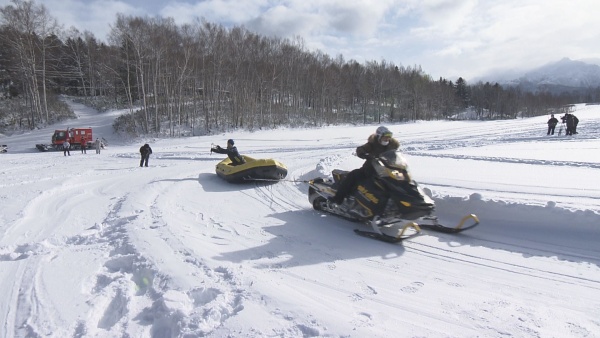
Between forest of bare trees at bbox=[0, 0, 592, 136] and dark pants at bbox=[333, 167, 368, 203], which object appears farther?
forest of bare trees at bbox=[0, 0, 592, 136]

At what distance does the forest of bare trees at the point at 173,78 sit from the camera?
3147 centimetres

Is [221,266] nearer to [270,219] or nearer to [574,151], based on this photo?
[270,219]

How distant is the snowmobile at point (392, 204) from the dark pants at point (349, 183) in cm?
8

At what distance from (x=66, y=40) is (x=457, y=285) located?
5509 cm

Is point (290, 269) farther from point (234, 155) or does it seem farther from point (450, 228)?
point (234, 155)

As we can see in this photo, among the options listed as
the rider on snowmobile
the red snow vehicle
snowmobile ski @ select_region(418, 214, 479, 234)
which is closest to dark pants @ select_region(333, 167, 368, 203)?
the rider on snowmobile

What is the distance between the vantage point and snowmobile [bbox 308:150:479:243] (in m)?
4.80

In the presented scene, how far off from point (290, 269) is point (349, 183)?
205 centimetres

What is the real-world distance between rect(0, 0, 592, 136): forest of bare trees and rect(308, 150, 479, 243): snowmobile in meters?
28.0

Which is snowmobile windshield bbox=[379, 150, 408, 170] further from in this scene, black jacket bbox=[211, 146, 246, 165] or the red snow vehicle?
the red snow vehicle

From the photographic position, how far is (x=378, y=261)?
169 inches

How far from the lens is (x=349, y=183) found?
5688 mm

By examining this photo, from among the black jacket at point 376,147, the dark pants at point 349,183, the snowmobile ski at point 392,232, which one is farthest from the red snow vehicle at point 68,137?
the snowmobile ski at point 392,232

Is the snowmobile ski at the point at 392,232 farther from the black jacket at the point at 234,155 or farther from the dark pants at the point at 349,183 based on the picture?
the black jacket at the point at 234,155
